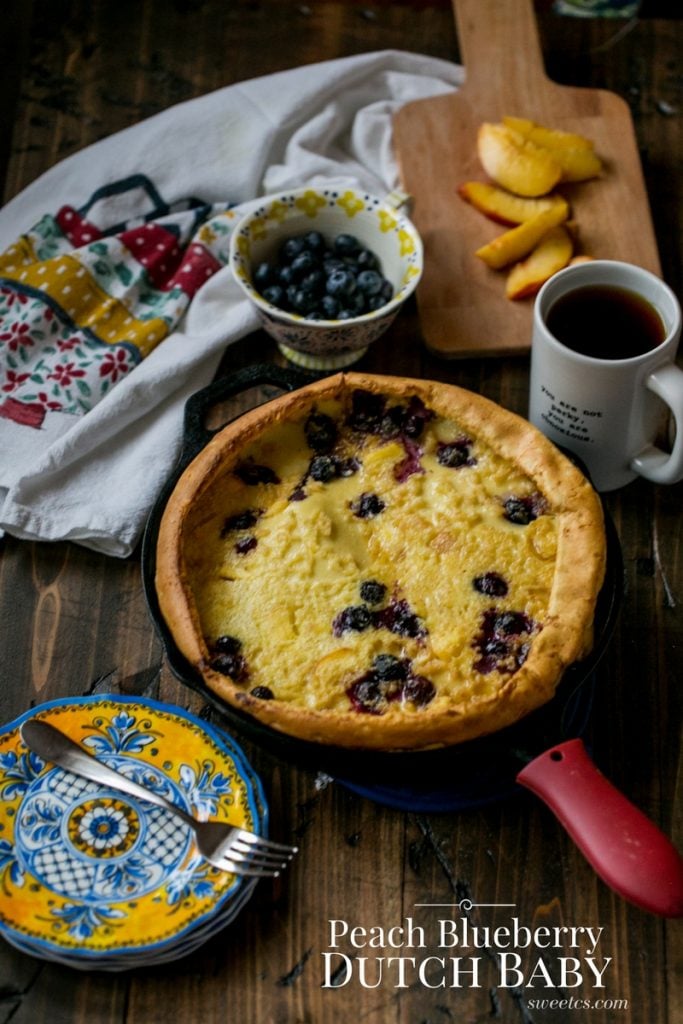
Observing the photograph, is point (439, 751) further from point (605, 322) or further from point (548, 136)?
point (548, 136)

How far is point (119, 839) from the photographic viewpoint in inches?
82.0

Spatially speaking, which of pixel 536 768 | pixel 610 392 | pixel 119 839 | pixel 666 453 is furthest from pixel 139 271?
pixel 536 768

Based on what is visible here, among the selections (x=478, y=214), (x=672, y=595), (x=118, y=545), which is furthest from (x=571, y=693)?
(x=478, y=214)

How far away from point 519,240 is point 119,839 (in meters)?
1.77

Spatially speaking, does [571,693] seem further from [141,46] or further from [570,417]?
[141,46]

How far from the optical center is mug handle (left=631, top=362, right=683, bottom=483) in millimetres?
2327

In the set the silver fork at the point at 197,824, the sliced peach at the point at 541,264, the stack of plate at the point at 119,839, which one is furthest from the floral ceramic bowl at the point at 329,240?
the silver fork at the point at 197,824

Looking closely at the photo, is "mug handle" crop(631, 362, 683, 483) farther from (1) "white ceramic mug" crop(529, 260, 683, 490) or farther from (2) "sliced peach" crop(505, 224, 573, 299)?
(2) "sliced peach" crop(505, 224, 573, 299)

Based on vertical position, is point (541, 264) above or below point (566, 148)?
below

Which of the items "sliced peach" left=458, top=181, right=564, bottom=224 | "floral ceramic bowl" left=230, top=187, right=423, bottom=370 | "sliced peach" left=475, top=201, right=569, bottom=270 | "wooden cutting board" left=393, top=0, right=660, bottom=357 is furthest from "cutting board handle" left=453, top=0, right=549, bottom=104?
"floral ceramic bowl" left=230, top=187, right=423, bottom=370

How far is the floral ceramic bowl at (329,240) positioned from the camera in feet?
8.85

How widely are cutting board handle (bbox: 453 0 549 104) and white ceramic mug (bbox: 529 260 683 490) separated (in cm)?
97

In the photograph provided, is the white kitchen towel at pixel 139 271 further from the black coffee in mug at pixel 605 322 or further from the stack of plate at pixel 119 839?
the black coffee in mug at pixel 605 322

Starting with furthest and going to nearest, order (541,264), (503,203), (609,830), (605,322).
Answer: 1. (503,203)
2. (541,264)
3. (605,322)
4. (609,830)
